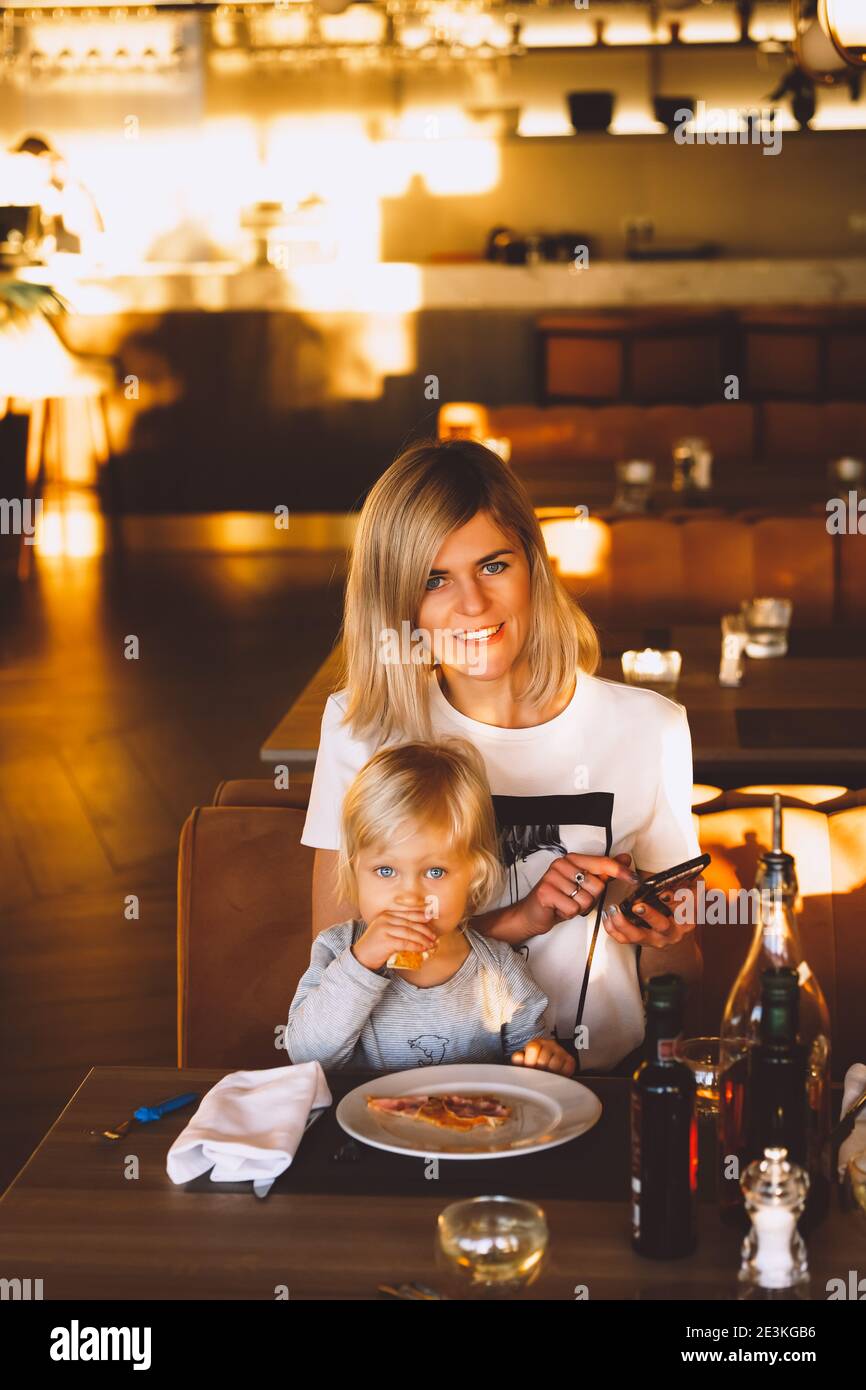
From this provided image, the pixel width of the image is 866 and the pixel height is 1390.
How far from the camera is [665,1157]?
122 cm

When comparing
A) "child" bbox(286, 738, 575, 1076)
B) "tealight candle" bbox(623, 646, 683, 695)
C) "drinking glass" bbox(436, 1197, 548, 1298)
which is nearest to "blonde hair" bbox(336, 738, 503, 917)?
"child" bbox(286, 738, 575, 1076)

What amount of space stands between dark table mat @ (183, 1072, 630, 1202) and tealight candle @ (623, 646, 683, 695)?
63.8 inches

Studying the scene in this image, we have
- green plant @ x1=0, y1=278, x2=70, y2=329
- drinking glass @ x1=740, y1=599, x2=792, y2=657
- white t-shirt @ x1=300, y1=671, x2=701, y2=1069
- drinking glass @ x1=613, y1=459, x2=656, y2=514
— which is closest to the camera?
white t-shirt @ x1=300, y1=671, x2=701, y2=1069

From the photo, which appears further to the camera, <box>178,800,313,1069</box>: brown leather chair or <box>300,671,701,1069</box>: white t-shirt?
<box>178,800,313,1069</box>: brown leather chair

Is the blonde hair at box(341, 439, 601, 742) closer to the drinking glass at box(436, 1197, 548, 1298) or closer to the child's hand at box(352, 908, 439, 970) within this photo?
the child's hand at box(352, 908, 439, 970)

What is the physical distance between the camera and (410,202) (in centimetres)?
989

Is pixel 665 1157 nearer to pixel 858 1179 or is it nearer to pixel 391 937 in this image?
pixel 858 1179

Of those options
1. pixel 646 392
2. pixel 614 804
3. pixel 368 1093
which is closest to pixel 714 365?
pixel 646 392

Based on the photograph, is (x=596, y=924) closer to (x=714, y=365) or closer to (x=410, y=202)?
(x=714, y=365)

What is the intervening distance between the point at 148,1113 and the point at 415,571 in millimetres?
741

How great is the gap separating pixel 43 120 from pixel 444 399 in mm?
3272

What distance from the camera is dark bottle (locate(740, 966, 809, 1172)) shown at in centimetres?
123

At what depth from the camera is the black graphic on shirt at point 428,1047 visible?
5.54 ft

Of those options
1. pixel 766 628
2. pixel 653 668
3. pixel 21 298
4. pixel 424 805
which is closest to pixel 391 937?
pixel 424 805
